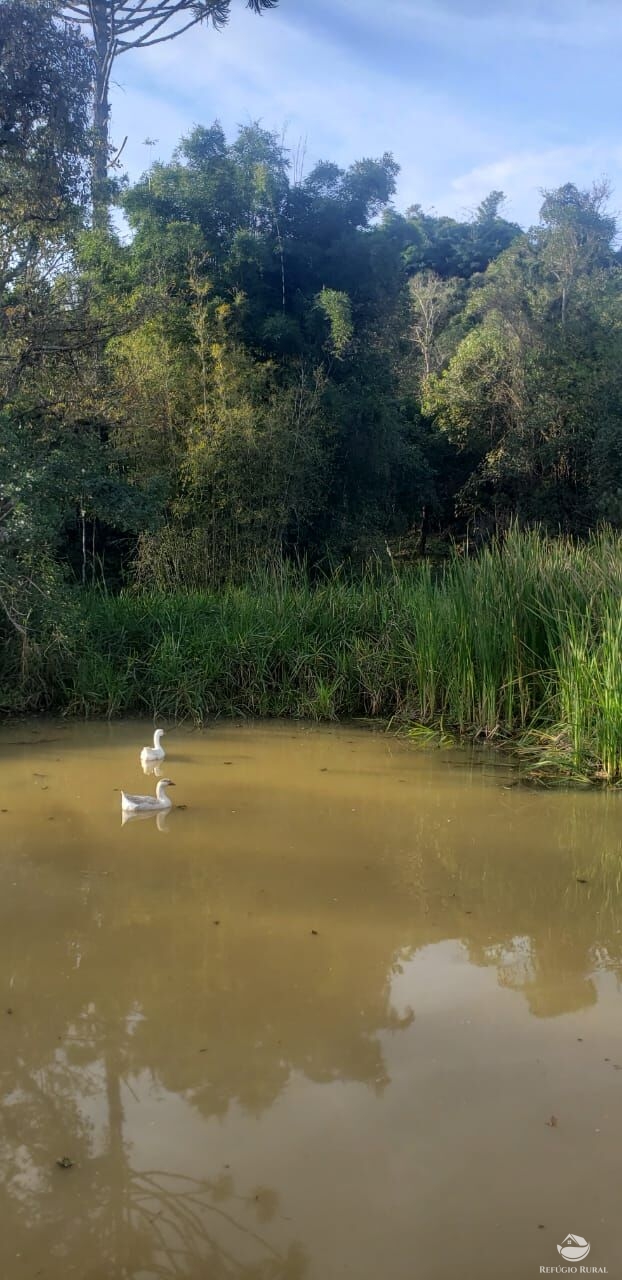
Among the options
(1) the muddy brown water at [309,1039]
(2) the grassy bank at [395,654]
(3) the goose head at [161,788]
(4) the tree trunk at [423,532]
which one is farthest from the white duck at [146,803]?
(4) the tree trunk at [423,532]

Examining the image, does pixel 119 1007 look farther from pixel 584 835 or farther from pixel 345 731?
pixel 345 731

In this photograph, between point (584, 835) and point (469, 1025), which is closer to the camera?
point (469, 1025)

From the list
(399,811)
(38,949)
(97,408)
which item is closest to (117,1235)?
(38,949)

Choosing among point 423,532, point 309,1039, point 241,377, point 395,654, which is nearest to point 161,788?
point 309,1039

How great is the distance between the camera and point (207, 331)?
1098 centimetres

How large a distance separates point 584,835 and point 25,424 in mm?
5189

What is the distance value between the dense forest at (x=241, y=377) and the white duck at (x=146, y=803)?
2.48m

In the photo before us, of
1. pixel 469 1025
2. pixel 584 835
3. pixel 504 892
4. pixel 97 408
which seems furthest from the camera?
pixel 97 408

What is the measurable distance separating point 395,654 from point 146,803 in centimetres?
282

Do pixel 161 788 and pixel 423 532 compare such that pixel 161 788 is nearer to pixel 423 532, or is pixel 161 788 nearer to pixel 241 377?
pixel 241 377

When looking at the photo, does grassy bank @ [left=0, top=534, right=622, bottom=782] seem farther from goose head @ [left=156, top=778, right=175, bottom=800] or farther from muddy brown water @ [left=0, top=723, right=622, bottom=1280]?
goose head @ [left=156, top=778, right=175, bottom=800]

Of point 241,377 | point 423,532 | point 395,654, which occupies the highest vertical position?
point 241,377

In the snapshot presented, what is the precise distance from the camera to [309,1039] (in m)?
2.87

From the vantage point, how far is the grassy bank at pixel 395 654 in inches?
235
